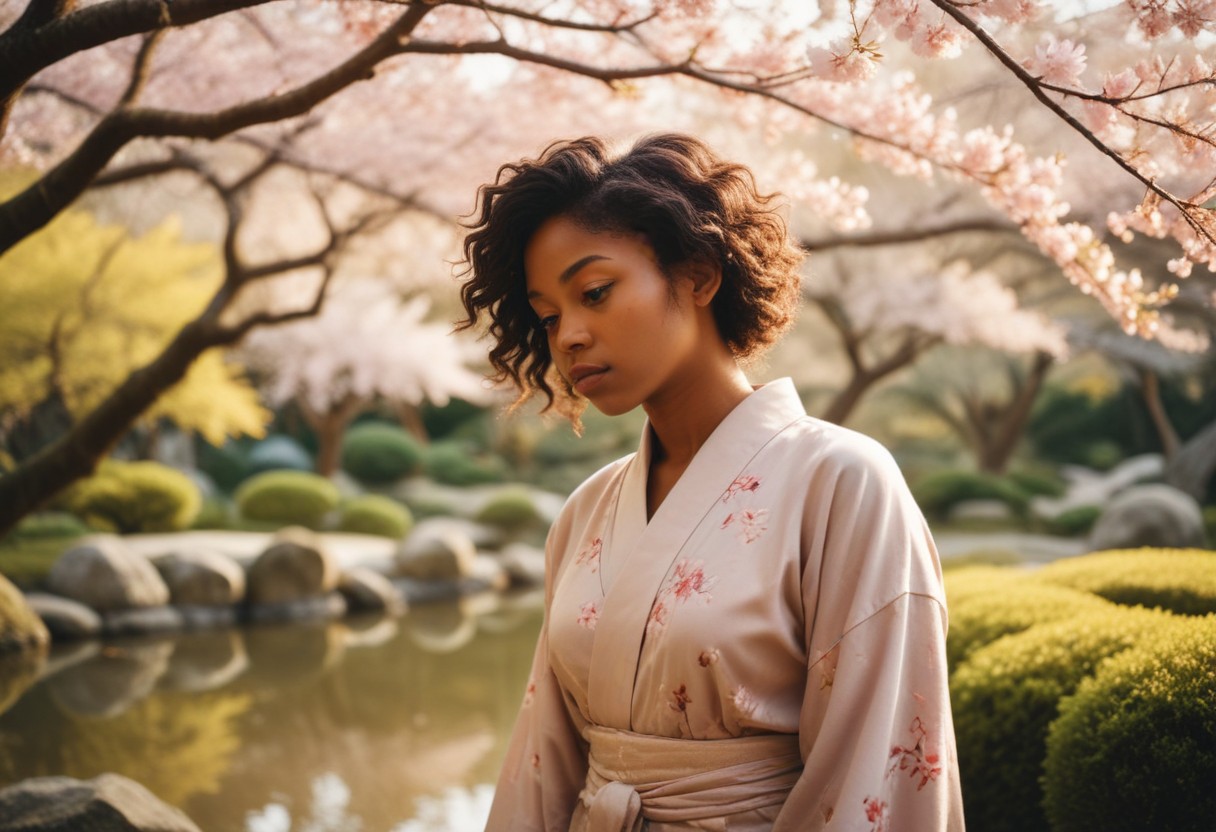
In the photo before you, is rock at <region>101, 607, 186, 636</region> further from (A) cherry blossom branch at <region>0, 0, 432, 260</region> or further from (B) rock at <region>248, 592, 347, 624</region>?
(A) cherry blossom branch at <region>0, 0, 432, 260</region>

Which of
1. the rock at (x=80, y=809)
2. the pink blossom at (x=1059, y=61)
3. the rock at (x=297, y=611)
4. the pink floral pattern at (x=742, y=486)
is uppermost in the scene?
the rock at (x=297, y=611)

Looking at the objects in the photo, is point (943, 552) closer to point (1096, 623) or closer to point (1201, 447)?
point (1201, 447)

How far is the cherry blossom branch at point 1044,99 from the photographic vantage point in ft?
5.23

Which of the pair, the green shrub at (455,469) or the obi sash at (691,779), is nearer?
the obi sash at (691,779)

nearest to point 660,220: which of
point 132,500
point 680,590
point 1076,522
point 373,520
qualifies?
point 680,590

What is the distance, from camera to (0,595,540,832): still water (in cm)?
422

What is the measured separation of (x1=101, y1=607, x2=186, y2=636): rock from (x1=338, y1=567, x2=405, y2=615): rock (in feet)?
5.19

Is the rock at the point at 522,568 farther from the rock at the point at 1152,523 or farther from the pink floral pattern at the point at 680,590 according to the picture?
the pink floral pattern at the point at 680,590

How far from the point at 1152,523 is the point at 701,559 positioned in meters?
9.66

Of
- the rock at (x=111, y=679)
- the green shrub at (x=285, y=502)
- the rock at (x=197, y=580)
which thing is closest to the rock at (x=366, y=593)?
the rock at (x=197, y=580)

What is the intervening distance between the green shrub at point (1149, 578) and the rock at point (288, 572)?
683 cm

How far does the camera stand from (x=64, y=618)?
751 cm

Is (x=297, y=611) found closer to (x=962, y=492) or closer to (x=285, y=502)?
(x=285, y=502)

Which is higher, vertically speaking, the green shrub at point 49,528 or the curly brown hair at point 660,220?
the green shrub at point 49,528
